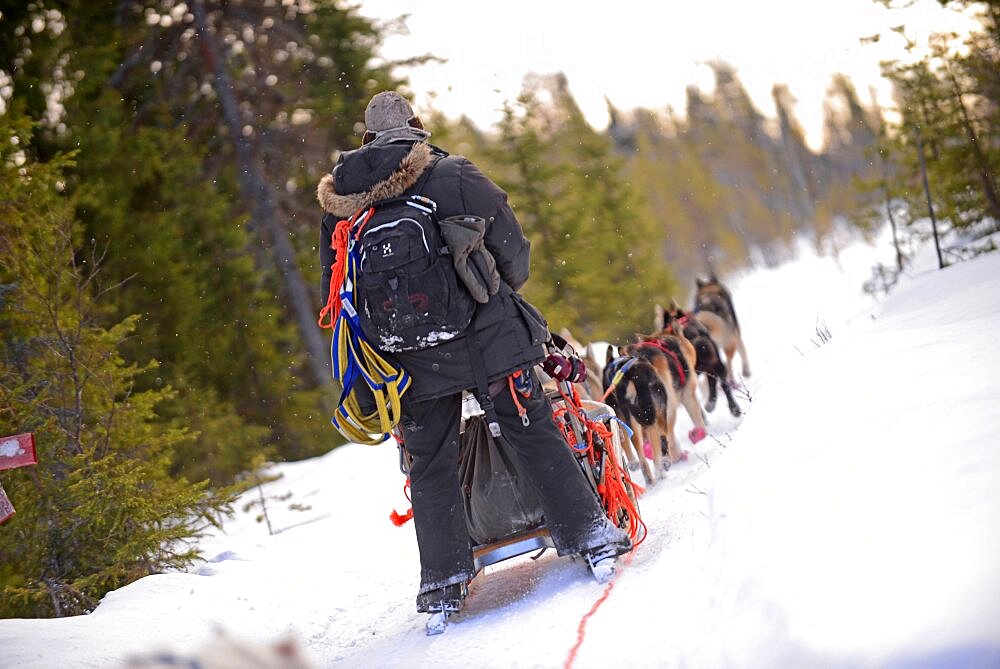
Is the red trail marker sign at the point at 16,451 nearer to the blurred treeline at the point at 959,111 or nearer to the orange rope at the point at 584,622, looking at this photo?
the orange rope at the point at 584,622

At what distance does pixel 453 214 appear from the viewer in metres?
4.12

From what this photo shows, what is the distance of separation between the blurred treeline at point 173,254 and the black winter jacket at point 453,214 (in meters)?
3.05

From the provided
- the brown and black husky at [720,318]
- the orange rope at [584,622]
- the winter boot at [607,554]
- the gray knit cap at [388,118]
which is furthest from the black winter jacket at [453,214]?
the brown and black husky at [720,318]

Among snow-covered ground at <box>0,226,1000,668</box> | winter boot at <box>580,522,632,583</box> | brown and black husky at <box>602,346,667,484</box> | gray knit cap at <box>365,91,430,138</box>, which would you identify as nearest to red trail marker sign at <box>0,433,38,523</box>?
snow-covered ground at <box>0,226,1000,668</box>

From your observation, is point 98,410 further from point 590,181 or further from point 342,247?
point 590,181

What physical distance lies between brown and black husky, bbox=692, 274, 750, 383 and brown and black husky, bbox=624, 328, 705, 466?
2.36 metres

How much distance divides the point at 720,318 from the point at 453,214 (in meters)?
7.69

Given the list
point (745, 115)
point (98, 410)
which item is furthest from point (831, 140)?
point (98, 410)

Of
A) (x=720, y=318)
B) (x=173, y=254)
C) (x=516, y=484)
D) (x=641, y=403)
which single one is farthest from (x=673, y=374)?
(x=173, y=254)

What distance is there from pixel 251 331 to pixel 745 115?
207 feet

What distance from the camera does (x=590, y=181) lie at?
986 inches

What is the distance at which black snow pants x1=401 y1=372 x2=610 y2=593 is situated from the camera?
430 centimetres

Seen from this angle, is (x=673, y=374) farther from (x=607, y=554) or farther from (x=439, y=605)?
(x=439, y=605)

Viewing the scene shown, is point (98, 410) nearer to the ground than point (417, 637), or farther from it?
farther from it
